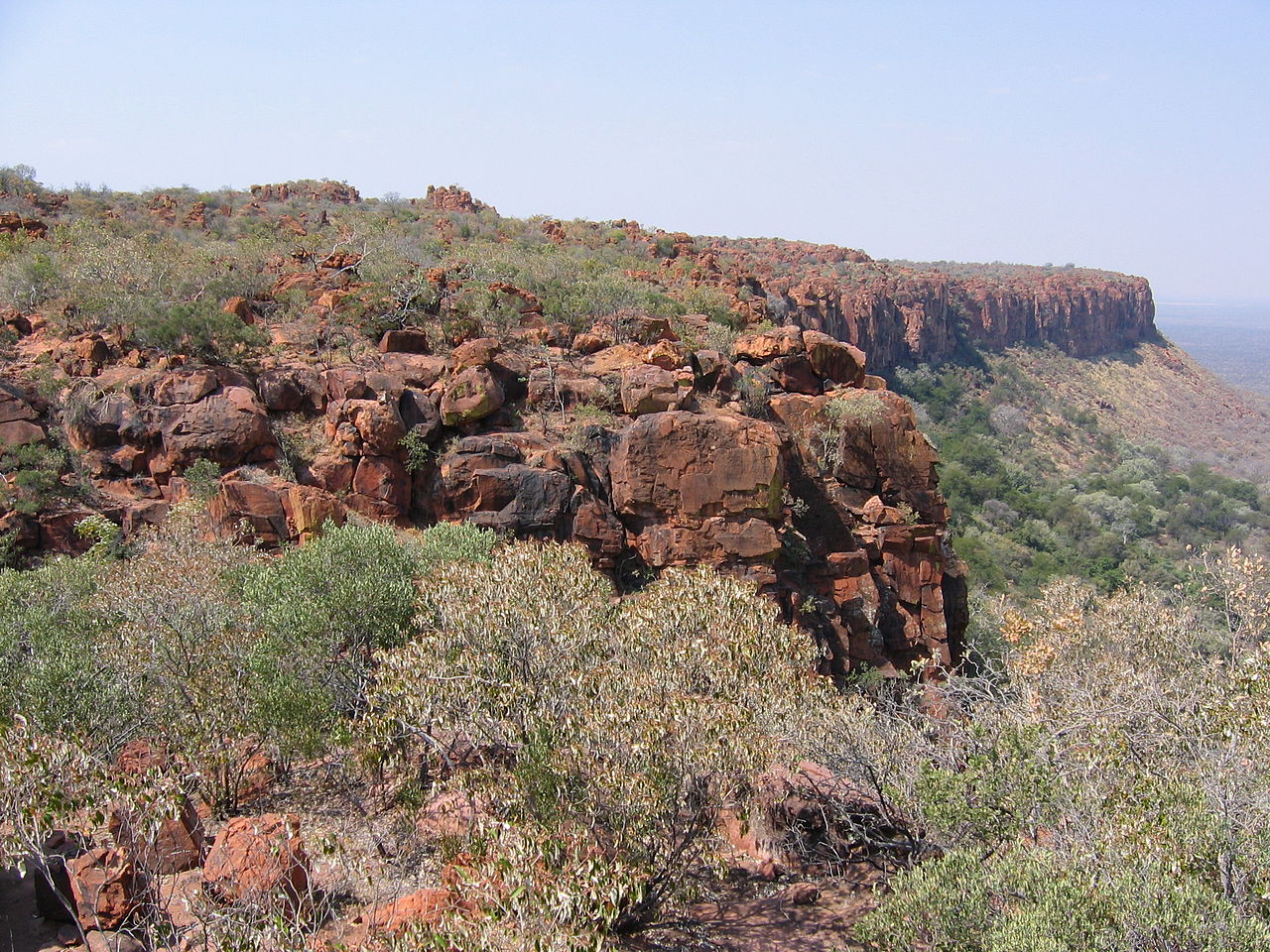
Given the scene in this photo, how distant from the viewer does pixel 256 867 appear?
23.7 feet

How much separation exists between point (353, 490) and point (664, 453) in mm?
6153

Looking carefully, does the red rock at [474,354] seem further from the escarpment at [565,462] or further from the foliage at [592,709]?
the foliage at [592,709]

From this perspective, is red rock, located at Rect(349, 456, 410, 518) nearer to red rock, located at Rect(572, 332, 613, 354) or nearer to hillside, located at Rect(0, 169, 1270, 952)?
hillside, located at Rect(0, 169, 1270, 952)

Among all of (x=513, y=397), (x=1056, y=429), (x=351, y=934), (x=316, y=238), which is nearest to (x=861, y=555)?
(x=513, y=397)

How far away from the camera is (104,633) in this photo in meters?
10.9

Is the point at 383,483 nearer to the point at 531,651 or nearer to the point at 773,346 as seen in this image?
the point at 531,651

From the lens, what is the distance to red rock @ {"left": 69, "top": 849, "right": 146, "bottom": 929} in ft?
23.3

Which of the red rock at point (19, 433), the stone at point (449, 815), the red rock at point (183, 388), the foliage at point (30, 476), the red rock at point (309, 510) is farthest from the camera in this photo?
the red rock at point (183, 388)

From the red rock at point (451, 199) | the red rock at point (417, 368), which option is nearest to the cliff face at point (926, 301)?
the red rock at point (451, 199)

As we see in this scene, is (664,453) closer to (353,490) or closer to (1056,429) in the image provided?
(353,490)

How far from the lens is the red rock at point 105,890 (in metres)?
7.09

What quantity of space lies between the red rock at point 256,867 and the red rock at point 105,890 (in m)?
0.61

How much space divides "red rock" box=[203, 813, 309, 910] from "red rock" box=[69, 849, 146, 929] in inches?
23.9

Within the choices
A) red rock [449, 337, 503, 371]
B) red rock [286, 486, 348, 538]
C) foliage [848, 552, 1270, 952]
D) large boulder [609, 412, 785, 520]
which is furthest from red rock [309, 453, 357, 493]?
foliage [848, 552, 1270, 952]
